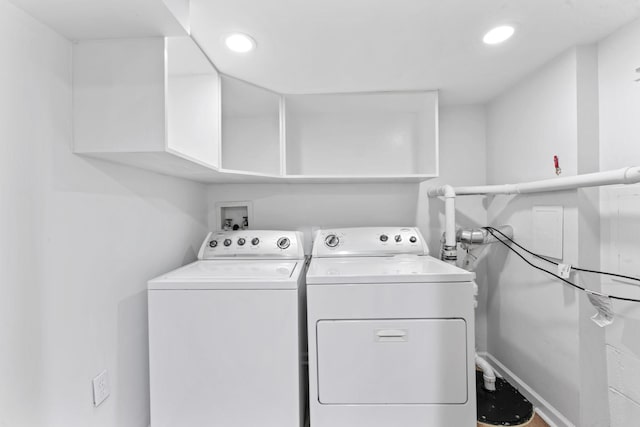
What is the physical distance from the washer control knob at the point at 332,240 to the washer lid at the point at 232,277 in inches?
14.0

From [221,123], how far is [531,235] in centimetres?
209

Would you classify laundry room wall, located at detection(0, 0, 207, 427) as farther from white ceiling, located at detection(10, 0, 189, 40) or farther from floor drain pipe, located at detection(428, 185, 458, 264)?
floor drain pipe, located at detection(428, 185, 458, 264)

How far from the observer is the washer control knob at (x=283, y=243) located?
1.78 meters

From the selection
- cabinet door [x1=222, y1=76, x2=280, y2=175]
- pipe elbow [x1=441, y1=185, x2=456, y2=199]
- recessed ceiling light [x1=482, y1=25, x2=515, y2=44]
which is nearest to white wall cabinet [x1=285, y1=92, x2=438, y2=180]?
cabinet door [x1=222, y1=76, x2=280, y2=175]

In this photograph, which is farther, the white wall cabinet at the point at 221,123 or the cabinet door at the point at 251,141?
the cabinet door at the point at 251,141

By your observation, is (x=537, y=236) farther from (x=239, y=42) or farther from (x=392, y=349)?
(x=239, y=42)

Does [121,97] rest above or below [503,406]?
above

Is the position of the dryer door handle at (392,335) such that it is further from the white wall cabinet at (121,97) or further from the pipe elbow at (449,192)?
the white wall cabinet at (121,97)

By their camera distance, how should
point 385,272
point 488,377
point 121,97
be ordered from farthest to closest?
point 488,377 < point 385,272 < point 121,97

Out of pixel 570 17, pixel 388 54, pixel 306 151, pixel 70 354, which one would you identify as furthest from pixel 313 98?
pixel 70 354

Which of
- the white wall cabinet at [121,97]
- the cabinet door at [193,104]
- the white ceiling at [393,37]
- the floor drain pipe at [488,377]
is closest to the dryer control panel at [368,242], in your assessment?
the floor drain pipe at [488,377]

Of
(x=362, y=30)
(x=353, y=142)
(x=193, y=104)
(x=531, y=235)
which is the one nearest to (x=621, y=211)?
(x=531, y=235)

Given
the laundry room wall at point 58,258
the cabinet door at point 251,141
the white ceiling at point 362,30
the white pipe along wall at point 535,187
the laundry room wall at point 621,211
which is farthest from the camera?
the cabinet door at point 251,141

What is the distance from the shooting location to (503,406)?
5.12 ft
